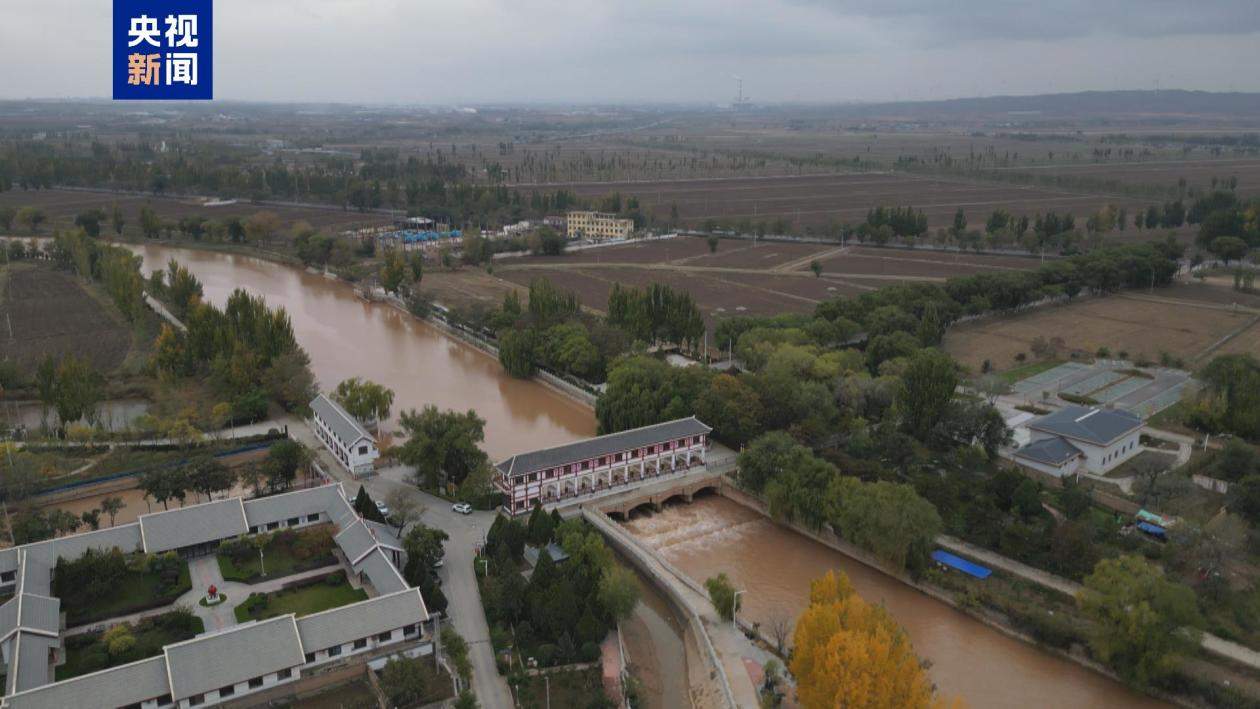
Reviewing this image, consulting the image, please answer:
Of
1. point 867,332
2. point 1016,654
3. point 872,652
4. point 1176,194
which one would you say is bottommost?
point 1016,654

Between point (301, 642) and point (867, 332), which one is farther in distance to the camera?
point (867, 332)

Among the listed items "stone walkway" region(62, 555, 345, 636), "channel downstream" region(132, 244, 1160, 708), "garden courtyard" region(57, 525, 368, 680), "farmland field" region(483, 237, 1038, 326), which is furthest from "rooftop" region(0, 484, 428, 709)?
"farmland field" region(483, 237, 1038, 326)

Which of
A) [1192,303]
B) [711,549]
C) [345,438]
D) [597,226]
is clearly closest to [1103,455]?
[711,549]

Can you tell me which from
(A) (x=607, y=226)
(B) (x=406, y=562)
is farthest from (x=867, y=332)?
(A) (x=607, y=226)

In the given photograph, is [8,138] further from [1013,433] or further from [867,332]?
[1013,433]

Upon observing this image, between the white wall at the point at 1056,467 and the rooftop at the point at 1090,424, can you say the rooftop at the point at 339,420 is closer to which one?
the white wall at the point at 1056,467
